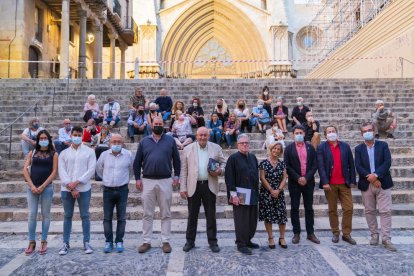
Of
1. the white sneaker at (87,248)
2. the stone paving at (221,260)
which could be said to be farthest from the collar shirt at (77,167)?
the stone paving at (221,260)

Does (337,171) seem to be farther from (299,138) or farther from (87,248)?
(87,248)

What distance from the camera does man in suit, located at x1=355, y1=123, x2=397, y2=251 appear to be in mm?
5168

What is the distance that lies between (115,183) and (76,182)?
1.64 ft

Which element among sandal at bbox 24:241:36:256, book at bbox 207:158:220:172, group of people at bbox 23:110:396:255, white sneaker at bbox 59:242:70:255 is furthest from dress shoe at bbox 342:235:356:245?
sandal at bbox 24:241:36:256

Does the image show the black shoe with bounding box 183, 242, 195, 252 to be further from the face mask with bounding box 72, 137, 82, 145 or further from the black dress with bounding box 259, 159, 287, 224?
the face mask with bounding box 72, 137, 82, 145

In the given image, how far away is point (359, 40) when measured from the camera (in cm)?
2069

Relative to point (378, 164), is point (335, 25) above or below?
above

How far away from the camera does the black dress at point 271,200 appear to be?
205 inches

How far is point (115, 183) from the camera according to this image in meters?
5.15

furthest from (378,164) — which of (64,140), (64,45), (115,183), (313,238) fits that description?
(64,45)

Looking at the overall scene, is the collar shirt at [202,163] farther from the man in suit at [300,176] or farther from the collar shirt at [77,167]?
the collar shirt at [77,167]

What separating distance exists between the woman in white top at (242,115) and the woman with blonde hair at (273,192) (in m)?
4.68

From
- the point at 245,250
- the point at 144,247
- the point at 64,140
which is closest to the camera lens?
the point at 245,250

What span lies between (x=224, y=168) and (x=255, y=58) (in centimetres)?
2626
